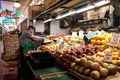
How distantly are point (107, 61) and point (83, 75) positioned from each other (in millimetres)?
402

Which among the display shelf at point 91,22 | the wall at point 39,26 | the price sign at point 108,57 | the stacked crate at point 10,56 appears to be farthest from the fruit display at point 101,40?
the wall at point 39,26

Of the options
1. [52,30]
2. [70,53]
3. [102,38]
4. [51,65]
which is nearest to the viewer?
[70,53]

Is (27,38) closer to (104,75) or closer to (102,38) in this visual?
(102,38)

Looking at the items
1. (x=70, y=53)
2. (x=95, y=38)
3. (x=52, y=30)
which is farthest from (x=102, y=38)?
(x=52, y=30)

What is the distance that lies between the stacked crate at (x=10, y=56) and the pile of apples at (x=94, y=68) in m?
3.62

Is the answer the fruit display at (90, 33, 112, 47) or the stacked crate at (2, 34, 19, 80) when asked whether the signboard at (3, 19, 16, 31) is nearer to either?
the stacked crate at (2, 34, 19, 80)

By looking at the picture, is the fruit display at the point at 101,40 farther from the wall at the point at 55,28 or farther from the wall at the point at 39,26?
the wall at the point at 39,26

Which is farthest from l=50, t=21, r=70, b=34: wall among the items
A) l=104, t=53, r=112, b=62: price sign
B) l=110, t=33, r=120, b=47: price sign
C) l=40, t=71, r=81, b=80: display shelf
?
l=104, t=53, r=112, b=62: price sign

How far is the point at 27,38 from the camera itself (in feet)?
22.0

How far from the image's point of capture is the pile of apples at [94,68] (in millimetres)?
2018

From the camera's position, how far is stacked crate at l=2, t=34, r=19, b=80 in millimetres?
5531

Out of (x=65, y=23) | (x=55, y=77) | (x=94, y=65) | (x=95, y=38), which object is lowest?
(x=55, y=77)

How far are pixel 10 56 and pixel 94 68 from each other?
440cm

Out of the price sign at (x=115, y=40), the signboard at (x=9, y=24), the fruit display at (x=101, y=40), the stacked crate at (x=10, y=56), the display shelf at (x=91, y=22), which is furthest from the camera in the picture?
the signboard at (x=9, y=24)
